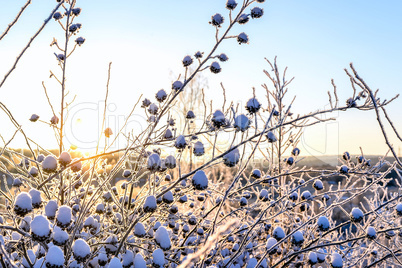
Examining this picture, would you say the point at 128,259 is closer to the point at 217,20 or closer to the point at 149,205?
the point at 149,205

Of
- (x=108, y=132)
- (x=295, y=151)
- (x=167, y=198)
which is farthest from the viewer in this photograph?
(x=295, y=151)

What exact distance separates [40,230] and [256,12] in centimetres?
176

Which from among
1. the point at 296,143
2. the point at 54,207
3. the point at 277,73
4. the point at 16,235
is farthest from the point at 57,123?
the point at 296,143

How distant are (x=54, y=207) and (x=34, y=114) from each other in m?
1.52

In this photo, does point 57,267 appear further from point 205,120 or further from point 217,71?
point 217,71

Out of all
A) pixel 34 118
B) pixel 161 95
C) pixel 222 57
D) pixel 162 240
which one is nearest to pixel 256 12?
pixel 222 57

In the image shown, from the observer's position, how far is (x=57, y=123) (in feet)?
8.95

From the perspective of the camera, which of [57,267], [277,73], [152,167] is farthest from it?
[277,73]

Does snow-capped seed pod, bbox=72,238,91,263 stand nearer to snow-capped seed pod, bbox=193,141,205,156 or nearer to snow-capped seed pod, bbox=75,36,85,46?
snow-capped seed pod, bbox=193,141,205,156

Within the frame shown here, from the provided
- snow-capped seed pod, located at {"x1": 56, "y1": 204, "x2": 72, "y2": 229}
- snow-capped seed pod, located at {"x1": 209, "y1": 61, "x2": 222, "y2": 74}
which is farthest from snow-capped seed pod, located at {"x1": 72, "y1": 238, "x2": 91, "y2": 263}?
snow-capped seed pod, located at {"x1": 209, "y1": 61, "x2": 222, "y2": 74}

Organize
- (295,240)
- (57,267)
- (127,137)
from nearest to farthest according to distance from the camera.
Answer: (57,267) → (295,240) → (127,137)

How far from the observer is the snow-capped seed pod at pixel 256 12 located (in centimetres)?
222

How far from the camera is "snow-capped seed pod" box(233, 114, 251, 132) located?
1506mm

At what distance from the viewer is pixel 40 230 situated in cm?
125
